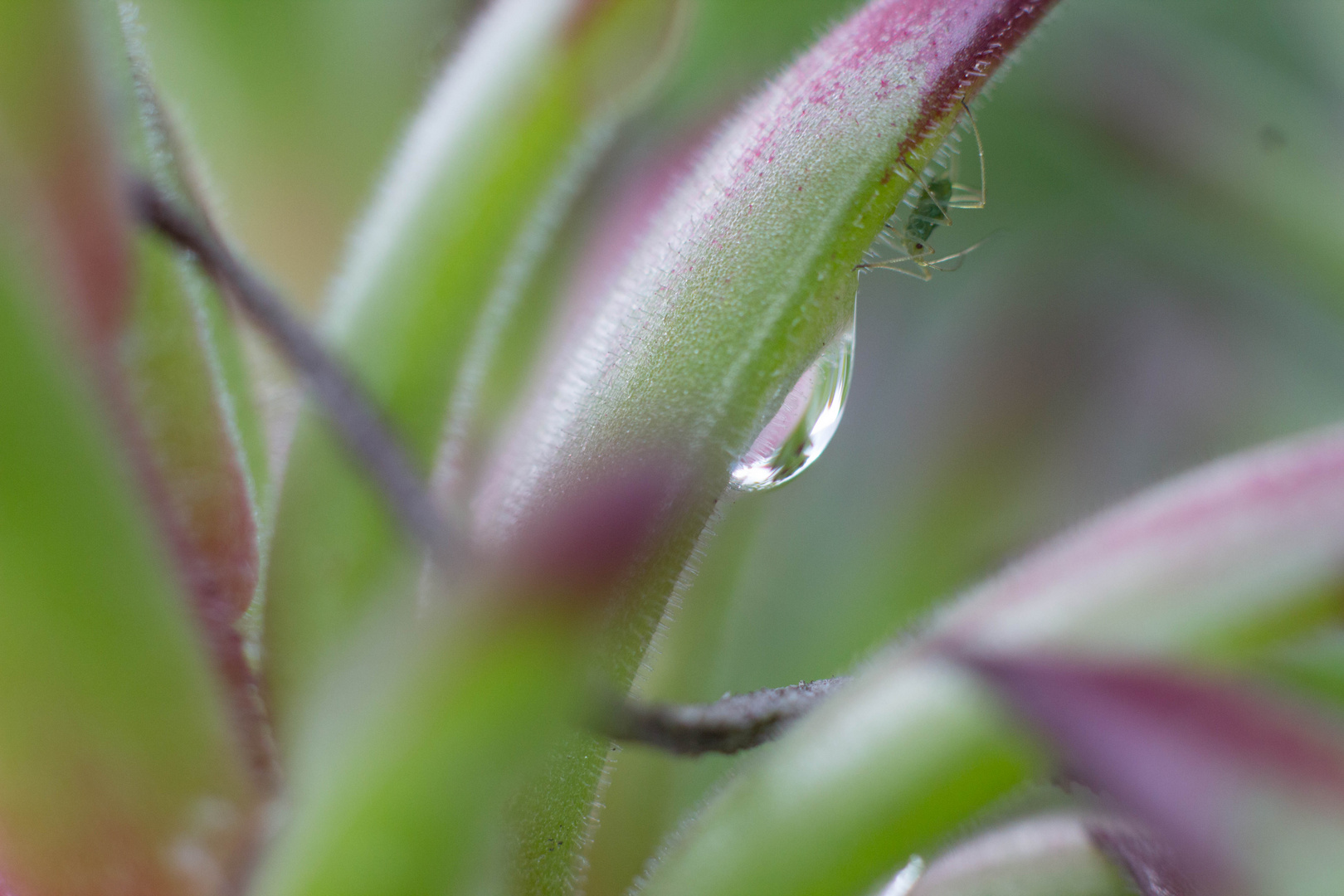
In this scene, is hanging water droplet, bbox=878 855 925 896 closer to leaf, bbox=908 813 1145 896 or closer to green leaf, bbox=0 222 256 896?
leaf, bbox=908 813 1145 896

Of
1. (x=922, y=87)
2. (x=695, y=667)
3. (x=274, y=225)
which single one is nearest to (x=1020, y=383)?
(x=695, y=667)

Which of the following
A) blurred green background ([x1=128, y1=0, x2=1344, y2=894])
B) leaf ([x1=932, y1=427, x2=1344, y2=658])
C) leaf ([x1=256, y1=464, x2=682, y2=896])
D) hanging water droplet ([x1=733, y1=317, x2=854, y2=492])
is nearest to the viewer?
leaf ([x1=256, y1=464, x2=682, y2=896])

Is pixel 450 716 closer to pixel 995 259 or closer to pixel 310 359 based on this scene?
pixel 310 359

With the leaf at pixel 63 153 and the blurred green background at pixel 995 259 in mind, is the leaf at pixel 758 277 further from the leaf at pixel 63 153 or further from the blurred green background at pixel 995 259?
the blurred green background at pixel 995 259

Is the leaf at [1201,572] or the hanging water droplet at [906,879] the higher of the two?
the leaf at [1201,572]

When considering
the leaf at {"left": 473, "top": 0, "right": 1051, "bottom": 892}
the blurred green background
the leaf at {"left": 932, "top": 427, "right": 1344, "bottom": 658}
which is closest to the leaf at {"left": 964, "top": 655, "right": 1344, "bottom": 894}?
the leaf at {"left": 932, "top": 427, "right": 1344, "bottom": 658}

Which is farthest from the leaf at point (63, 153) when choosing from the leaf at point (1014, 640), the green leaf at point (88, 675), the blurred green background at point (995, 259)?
the blurred green background at point (995, 259)

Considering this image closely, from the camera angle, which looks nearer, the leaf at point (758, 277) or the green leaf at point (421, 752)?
the green leaf at point (421, 752)
